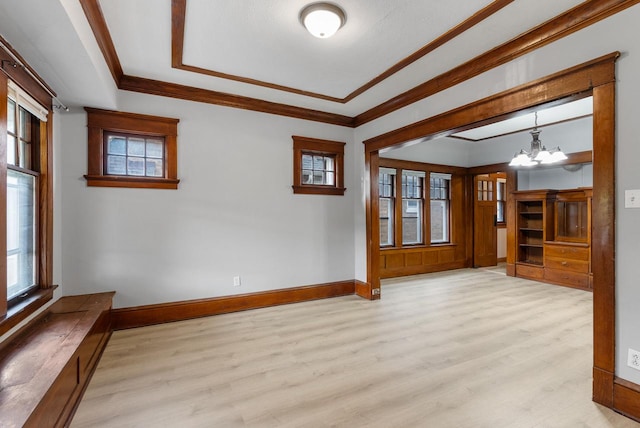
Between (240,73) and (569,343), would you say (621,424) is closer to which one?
(569,343)

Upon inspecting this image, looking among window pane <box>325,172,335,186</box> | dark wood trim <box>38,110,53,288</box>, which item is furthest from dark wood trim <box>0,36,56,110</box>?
window pane <box>325,172,335,186</box>

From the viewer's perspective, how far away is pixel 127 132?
3434 millimetres

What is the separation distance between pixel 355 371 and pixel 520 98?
2.64m

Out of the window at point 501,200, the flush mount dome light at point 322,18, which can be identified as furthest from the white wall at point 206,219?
the window at point 501,200

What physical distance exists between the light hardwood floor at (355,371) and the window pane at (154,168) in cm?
174

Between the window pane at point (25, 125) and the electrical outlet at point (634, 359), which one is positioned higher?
the window pane at point (25, 125)

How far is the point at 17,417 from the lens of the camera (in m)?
1.32

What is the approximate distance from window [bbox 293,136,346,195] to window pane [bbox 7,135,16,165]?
9.15 ft

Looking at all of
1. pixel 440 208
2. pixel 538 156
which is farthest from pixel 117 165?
pixel 440 208

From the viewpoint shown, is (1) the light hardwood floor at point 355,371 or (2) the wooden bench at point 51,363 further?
(1) the light hardwood floor at point 355,371

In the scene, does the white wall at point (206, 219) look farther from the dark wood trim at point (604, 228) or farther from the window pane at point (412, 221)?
the dark wood trim at point (604, 228)

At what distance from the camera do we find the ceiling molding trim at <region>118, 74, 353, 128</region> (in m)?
3.42

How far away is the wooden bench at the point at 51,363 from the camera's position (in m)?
1.44

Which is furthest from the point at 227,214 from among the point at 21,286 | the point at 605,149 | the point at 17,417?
the point at 605,149
